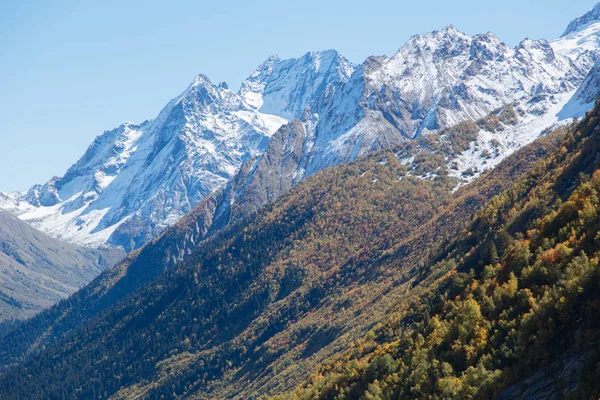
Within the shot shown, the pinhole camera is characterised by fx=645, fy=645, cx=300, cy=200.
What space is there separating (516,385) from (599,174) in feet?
115

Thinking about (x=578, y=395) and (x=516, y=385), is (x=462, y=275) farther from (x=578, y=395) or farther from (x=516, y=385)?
(x=578, y=395)

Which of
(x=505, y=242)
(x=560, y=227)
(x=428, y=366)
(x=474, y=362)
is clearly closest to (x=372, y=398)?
(x=428, y=366)

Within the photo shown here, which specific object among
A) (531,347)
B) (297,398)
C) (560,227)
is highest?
(560,227)

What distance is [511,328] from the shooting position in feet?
236

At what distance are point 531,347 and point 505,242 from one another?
46494 millimetres

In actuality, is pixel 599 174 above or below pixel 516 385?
above

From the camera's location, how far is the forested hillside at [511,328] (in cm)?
6225

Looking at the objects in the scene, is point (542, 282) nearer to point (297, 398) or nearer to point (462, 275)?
point (462, 275)

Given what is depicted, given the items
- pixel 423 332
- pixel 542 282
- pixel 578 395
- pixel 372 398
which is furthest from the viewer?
pixel 423 332

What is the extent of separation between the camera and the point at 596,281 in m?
63.7

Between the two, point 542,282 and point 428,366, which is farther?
point 428,366

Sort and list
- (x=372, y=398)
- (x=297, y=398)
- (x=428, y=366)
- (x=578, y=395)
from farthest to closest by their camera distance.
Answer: (x=297, y=398), (x=372, y=398), (x=428, y=366), (x=578, y=395)

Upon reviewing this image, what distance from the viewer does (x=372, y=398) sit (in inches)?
3376

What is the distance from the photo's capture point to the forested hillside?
2451 inches
